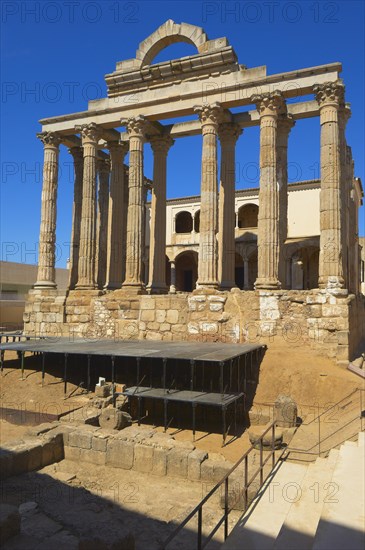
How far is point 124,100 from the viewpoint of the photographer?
68.4 feet

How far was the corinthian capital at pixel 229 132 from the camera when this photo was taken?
20.4 m

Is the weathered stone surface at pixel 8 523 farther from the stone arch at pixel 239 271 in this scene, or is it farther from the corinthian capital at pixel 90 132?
the stone arch at pixel 239 271

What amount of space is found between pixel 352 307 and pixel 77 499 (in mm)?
11990

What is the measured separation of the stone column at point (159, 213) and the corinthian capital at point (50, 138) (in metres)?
5.01

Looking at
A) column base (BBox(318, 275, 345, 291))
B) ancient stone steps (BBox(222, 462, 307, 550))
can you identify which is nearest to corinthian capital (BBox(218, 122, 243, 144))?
column base (BBox(318, 275, 345, 291))

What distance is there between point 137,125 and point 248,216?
16320 millimetres

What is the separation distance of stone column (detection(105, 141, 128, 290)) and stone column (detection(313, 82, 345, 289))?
35.1ft

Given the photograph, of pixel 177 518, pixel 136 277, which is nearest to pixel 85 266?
pixel 136 277

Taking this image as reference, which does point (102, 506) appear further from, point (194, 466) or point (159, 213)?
point (159, 213)

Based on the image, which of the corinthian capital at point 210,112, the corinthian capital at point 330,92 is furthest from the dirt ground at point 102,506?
the corinthian capital at point 210,112

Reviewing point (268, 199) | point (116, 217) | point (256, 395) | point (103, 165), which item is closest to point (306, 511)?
point (256, 395)

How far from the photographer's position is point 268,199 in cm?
1739

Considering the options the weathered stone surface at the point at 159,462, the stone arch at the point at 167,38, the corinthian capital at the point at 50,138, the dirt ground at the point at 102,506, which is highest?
the stone arch at the point at 167,38

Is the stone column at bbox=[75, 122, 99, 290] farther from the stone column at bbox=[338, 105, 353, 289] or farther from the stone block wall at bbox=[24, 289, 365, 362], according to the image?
the stone column at bbox=[338, 105, 353, 289]
